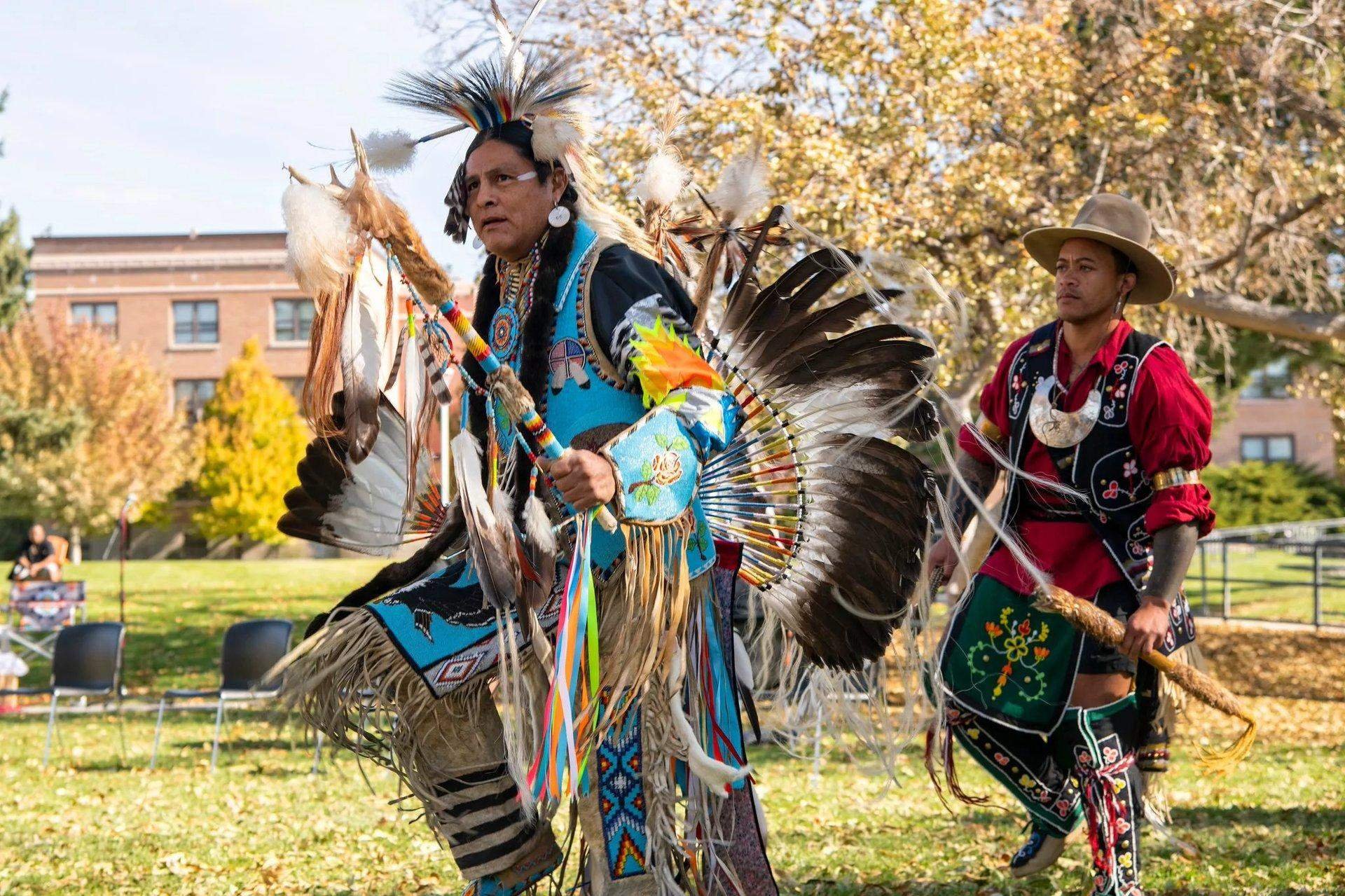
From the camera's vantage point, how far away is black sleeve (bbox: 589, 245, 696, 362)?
2.95 m

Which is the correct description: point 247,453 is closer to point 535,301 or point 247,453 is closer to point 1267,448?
point 1267,448

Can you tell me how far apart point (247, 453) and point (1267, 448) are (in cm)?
3221

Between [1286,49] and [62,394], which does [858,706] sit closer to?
[1286,49]

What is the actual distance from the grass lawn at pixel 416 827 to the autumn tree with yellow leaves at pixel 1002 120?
3.12 m

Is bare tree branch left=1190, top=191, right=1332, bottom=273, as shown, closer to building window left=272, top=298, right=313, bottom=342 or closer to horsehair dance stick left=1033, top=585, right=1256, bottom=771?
horsehair dance stick left=1033, top=585, right=1256, bottom=771

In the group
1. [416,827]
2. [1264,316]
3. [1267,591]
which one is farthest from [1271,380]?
[416,827]

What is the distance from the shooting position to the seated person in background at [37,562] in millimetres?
14539

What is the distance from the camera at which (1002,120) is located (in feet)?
32.5

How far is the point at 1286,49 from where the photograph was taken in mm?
10617

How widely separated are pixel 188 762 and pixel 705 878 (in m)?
6.05

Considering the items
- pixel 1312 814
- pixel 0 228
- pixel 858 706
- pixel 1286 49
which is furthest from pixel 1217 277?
pixel 0 228

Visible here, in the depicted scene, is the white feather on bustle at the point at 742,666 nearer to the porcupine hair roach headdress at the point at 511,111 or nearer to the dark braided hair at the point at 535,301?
the dark braided hair at the point at 535,301

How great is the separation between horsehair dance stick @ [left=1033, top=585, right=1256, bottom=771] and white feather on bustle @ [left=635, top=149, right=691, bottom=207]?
4.56ft

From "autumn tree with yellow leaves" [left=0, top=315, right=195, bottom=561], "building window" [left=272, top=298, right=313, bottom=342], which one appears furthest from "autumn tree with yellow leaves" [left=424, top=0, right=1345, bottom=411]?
"building window" [left=272, top=298, right=313, bottom=342]
